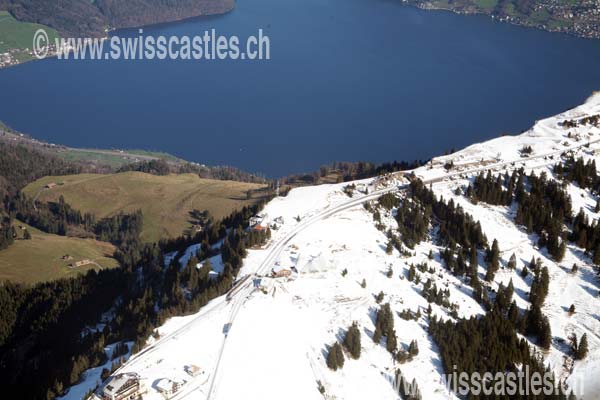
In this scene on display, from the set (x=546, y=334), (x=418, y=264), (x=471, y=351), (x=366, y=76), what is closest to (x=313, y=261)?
(x=418, y=264)

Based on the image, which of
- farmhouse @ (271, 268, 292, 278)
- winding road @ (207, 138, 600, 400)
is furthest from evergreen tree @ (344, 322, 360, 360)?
winding road @ (207, 138, 600, 400)

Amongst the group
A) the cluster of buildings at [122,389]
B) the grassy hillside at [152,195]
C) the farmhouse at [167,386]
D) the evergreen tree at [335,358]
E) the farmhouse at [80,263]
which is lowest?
the farmhouse at [80,263]

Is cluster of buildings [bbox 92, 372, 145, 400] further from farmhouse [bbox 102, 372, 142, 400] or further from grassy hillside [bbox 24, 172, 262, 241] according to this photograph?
grassy hillside [bbox 24, 172, 262, 241]

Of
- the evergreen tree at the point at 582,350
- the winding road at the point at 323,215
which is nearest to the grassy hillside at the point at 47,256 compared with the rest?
the winding road at the point at 323,215

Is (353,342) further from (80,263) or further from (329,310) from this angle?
(80,263)

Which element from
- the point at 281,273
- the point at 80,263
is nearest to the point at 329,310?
the point at 281,273

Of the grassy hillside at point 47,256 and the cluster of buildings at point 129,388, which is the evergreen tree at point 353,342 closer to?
the cluster of buildings at point 129,388
